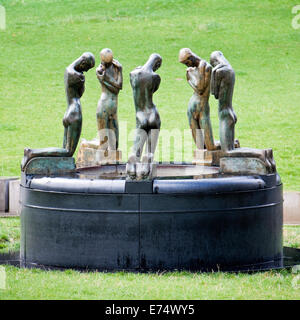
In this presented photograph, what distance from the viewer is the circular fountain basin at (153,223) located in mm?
9516

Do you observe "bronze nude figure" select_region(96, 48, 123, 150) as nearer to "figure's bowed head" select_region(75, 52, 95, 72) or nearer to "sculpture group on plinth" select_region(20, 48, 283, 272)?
"figure's bowed head" select_region(75, 52, 95, 72)

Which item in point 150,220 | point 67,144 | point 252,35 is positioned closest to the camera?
point 150,220

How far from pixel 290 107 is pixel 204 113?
1255 cm

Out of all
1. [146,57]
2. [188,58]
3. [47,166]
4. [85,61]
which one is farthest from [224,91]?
[146,57]

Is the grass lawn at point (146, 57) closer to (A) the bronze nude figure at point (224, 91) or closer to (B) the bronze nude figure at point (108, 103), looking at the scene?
(B) the bronze nude figure at point (108, 103)

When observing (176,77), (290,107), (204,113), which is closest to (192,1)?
(176,77)

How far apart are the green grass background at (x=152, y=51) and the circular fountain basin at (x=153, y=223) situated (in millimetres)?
8057

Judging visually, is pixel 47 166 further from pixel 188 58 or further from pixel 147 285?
pixel 147 285

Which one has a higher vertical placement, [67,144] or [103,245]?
[67,144]

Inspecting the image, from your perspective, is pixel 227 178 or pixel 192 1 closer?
pixel 227 178

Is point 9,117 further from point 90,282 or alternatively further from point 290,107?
point 90,282

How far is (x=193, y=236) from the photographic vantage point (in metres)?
9.57

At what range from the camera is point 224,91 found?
1053cm

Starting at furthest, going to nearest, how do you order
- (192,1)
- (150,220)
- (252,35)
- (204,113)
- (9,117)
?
(192,1), (252,35), (9,117), (204,113), (150,220)
